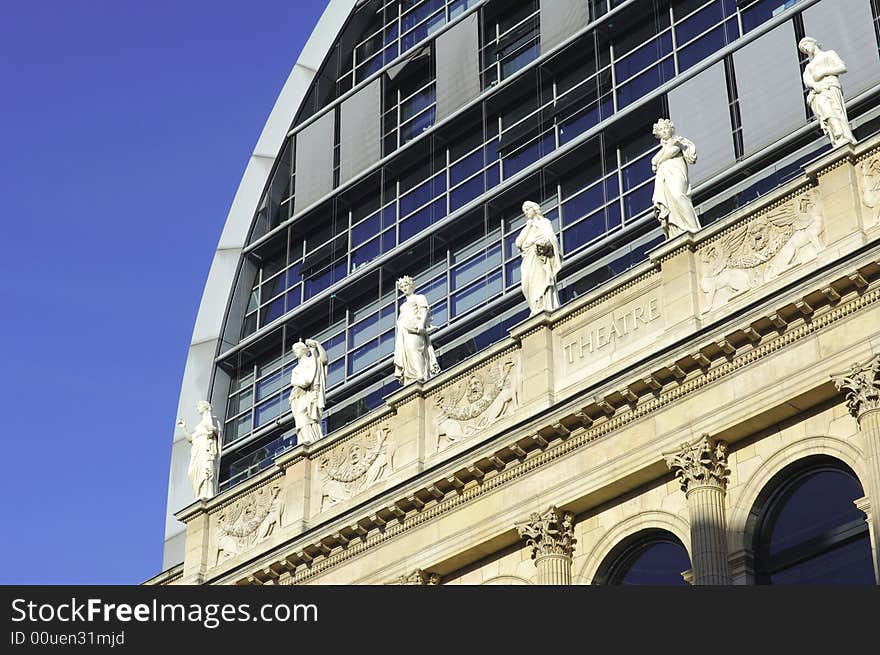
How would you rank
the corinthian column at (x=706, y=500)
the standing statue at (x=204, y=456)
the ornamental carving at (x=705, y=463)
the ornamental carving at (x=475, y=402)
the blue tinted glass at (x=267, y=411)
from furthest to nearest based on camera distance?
the blue tinted glass at (x=267, y=411) < the standing statue at (x=204, y=456) < the ornamental carving at (x=475, y=402) < the ornamental carving at (x=705, y=463) < the corinthian column at (x=706, y=500)

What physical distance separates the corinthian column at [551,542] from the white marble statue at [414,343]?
16.4 ft

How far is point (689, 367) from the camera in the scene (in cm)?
3728

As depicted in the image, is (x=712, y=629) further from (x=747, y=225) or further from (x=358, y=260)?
(x=358, y=260)

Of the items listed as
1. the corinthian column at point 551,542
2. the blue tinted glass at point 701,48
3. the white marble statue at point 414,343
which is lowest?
the corinthian column at point 551,542

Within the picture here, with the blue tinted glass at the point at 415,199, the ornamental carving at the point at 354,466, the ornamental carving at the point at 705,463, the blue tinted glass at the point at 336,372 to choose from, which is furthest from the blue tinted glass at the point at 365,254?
the ornamental carving at the point at 705,463

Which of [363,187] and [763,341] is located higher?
[363,187]

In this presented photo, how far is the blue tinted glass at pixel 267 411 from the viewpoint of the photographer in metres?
58.7

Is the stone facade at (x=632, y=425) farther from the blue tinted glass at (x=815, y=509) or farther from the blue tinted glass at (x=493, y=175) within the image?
the blue tinted glass at (x=493, y=175)

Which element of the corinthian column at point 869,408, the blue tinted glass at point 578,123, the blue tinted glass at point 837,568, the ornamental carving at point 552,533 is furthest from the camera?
the blue tinted glass at point 578,123

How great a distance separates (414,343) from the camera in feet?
142

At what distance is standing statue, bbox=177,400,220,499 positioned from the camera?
48000mm

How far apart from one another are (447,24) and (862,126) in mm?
15201

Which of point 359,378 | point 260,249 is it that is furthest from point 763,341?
point 260,249

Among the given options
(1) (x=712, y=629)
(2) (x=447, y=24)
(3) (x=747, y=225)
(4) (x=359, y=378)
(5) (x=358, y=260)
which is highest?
(2) (x=447, y=24)
